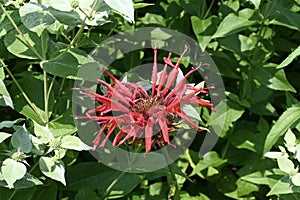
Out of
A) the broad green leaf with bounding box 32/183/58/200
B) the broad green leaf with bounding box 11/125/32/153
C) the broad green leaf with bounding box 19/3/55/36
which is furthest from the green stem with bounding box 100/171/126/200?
the broad green leaf with bounding box 19/3/55/36

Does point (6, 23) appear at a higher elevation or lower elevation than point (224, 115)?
higher

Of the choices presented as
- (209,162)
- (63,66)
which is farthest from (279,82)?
(63,66)

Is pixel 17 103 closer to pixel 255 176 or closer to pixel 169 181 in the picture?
pixel 169 181

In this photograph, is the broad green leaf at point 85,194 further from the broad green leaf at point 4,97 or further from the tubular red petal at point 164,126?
the tubular red petal at point 164,126

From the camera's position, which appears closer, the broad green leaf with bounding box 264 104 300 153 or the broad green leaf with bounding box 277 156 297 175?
the broad green leaf with bounding box 277 156 297 175

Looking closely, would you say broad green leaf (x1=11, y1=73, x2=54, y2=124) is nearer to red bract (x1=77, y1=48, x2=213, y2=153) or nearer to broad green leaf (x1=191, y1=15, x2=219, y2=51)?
red bract (x1=77, y1=48, x2=213, y2=153)

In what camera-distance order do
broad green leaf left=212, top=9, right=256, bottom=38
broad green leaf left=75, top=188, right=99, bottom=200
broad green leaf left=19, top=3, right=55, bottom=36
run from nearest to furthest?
broad green leaf left=19, top=3, right=55, bottom=36, broad green leaf left=75, top=188, right=99, bottom=200, broad green leaf left=212, top=9, right=256, bottom=38

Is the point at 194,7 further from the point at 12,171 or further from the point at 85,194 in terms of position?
the point at 12,171

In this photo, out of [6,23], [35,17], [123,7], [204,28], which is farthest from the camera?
[204,28]
